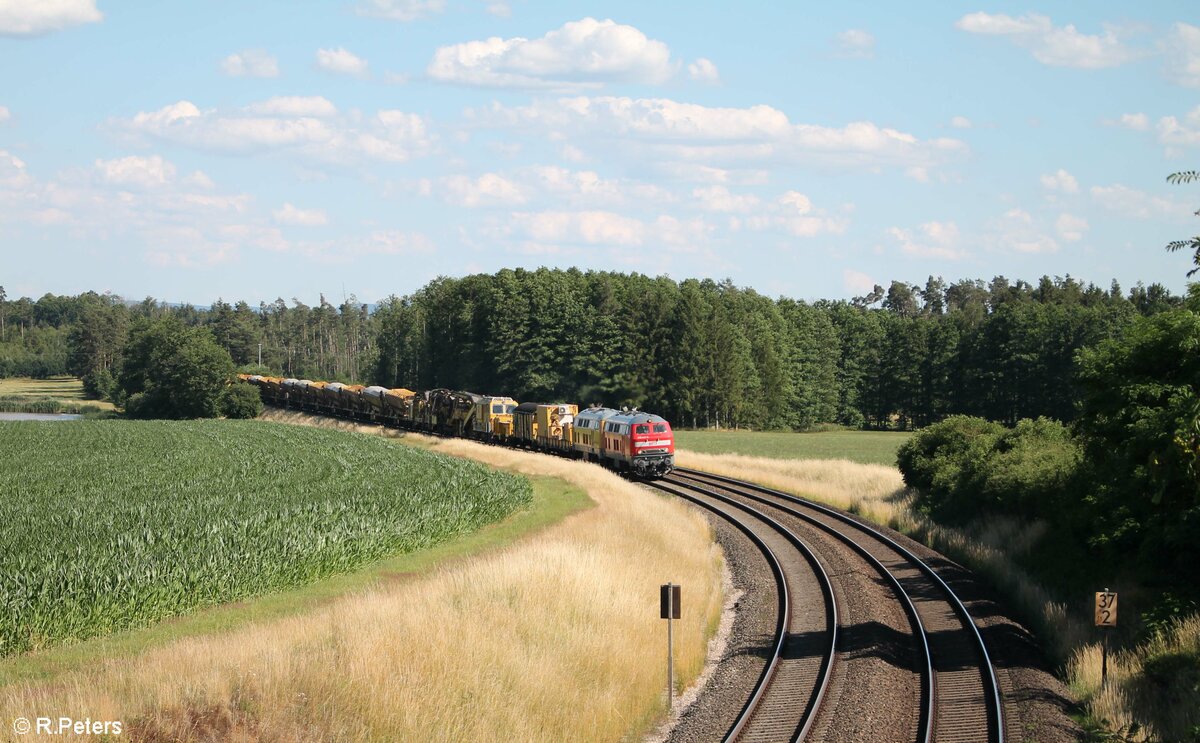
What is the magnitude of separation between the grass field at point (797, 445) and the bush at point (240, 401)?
Result: 140ft

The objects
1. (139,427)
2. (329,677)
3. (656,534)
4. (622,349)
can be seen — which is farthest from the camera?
(622,349)

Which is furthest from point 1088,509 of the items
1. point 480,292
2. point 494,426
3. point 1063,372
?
point 480,292

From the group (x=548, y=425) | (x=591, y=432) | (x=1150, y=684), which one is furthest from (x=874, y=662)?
(x=548, y=425)

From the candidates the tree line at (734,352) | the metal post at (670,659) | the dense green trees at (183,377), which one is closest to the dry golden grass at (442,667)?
the metal post at (670,659)

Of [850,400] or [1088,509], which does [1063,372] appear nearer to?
[850,400]

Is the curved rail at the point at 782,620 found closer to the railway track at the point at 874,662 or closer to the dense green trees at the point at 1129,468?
the railway track at the point at 874,662

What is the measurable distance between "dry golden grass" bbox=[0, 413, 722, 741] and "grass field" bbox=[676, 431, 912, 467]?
46121mm

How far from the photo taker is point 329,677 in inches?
587

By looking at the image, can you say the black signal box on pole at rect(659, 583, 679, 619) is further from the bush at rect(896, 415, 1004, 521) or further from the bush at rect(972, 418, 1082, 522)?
the bush at rect(896, 415, 1004, 521)

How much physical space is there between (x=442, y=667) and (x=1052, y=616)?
13945mm

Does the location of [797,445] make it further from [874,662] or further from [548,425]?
[874,662]

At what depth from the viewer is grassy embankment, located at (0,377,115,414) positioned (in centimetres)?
13525

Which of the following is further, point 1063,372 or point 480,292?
point 480,292

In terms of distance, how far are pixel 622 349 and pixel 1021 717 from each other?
84.7 metres
